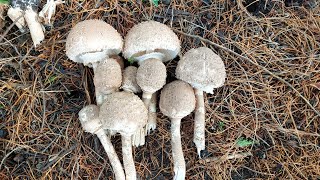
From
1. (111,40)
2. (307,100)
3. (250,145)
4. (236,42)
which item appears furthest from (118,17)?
(307,100)

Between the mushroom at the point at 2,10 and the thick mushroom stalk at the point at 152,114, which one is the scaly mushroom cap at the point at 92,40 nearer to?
the thick mushroom stalk at the point at 152,114

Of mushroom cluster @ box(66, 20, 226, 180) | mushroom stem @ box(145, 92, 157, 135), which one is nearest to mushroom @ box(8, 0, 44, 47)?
mushroom cluster @ box(66, 20, 226, 180)

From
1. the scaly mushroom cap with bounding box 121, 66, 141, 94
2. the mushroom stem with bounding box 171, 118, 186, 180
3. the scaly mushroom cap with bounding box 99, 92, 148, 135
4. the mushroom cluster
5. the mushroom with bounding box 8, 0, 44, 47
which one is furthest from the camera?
the mushroom with bounding box 8, 0, 44, 47

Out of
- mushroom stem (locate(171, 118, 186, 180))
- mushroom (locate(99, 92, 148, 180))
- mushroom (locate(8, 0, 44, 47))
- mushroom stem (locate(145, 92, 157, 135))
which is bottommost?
mushroom stem (locate(171, 118, 186, 180))

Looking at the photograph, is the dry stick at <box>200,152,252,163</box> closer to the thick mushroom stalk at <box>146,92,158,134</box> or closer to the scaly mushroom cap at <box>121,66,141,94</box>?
the thick mushroom stalk at <box>146,92,158,134</box>

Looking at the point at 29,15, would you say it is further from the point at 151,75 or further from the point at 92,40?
the point at 151,75

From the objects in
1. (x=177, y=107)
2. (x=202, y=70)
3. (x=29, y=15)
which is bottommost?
(x=177, y=107)

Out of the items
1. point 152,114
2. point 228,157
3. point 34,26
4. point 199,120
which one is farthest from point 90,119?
point 228,157
